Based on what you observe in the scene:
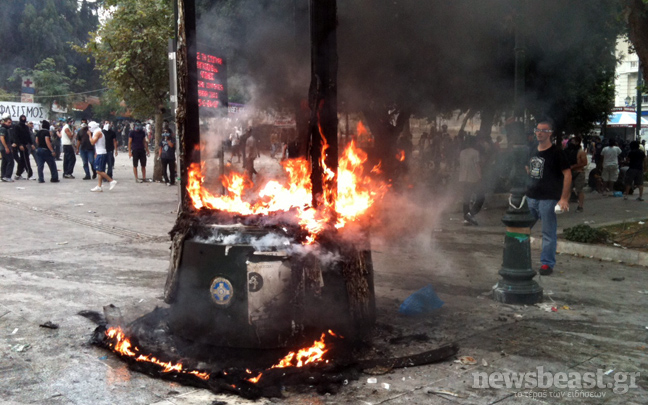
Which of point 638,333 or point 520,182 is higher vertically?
point 520,182

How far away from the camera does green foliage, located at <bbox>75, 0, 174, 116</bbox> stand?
1427 cm

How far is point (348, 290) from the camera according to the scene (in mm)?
4004

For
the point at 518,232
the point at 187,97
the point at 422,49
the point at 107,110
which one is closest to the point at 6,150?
the point at 422,49

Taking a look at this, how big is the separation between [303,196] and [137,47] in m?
11.5

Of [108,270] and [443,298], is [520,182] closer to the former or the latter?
[443,298]

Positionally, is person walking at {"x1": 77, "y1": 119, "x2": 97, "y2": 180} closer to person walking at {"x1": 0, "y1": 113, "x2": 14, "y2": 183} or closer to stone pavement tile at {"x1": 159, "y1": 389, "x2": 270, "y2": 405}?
person walking at {"x1": 0, "y1": 113, "x2": 14, "y2": 183}

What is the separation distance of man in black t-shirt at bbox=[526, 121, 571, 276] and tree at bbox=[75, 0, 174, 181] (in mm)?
9950

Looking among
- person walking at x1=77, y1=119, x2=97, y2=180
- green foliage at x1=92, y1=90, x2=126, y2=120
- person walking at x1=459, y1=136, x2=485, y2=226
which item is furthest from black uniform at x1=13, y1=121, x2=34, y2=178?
green foliage at x1=92, y1=90, x2=126, y2=120

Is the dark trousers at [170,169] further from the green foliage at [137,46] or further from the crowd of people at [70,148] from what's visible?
the green foliage at [137,46]

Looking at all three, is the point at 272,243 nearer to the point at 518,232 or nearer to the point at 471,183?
the point at 518,232

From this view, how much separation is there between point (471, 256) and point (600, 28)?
4889 millimetres

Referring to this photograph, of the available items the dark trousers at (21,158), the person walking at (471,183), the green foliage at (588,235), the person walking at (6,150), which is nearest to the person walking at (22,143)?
the dark trousers at (21,158)

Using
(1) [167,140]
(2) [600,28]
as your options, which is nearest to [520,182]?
(2) [600,28]

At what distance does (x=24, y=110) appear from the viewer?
3027 centimetres
